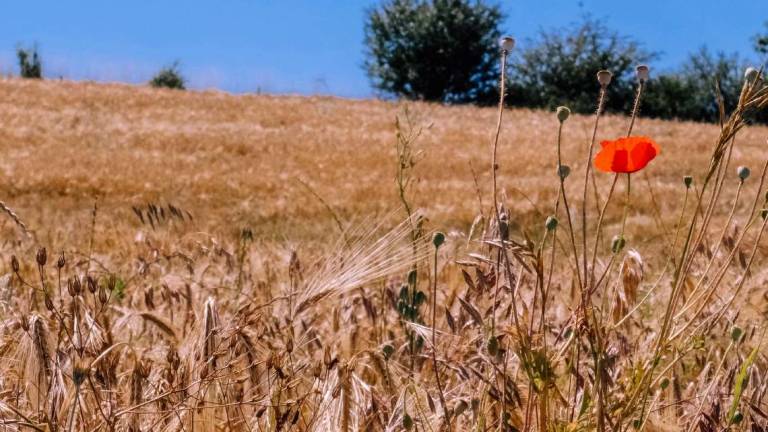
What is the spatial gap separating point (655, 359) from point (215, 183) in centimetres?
915

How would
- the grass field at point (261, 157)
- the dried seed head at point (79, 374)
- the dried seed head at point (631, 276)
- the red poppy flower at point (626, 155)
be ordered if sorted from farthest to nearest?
the grass field at point (261, 157), the dried seed head at point (631, 276), the red poppy flower at point (626, 155), the dried seed head at point (79, 374)

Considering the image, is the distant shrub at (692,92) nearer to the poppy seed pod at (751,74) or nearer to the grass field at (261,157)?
the grass field at (261,157)

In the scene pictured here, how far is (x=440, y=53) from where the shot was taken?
117ft

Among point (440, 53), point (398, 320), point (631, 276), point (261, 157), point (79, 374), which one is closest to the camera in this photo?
point (79, 374)

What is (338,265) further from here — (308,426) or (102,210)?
(102,210)

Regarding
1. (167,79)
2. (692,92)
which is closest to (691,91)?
(692,92)

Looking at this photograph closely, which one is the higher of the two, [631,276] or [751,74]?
[751,74]

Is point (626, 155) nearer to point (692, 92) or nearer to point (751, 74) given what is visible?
point (751, 74)

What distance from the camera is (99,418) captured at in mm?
1145

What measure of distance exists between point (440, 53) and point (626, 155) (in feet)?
116

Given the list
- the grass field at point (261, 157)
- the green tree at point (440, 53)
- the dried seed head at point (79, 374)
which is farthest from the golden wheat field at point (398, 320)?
the green tree at point (440, 53)

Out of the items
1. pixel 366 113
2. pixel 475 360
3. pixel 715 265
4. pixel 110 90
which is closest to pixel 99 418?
pixel 475 360

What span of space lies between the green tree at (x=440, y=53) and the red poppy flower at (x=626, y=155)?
113 ft

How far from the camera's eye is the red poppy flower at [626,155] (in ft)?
3.22
